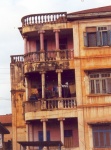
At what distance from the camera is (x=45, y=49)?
35281 millimetres

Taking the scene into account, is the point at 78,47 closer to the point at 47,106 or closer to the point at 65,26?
the point at 65,26

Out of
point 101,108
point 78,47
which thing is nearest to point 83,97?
point 101,108

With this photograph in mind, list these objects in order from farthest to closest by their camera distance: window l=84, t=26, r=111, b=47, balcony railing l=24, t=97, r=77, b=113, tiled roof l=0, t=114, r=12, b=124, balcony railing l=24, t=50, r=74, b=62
→ tiled roof l=0, t=114, r=12, b=124
balcony railing l=24, t=50, r=74, b=62
window l=84, t=26, r=111, b=47
balcony railing l=24, t=97, r=77, b=113

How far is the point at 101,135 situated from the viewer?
3169cm

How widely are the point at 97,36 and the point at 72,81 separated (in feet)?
13.8

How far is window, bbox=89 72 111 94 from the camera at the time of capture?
106ft

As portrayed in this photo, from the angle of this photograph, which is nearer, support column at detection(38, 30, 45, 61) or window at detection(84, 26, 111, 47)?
window at detection(84, 26, 111, 47)

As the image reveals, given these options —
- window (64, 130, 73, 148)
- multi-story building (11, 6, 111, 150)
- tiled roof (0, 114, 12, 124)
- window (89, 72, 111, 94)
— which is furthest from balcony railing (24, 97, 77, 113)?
tiled roof (0, 114, 12, 124)

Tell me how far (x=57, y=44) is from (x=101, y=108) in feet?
19.3

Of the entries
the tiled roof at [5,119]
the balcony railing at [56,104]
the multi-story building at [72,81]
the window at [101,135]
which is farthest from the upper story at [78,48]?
the tiled roof at [5,119]

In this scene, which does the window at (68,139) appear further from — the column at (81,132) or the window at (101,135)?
the window at (101,135)

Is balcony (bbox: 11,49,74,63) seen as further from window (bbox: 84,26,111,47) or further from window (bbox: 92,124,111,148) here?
window (bbox: 92,124,111,148)

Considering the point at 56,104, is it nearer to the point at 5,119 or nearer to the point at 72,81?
the point at 72,81

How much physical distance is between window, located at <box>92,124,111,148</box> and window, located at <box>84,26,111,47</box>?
20.1 ft
